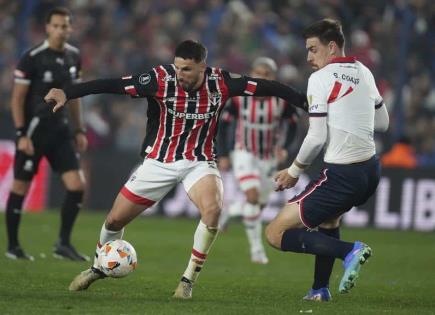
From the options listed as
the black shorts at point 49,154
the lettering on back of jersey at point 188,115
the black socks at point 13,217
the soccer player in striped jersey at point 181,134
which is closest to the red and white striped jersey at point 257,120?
the black shorts at point 49,154

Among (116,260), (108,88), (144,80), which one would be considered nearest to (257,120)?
(144,80)

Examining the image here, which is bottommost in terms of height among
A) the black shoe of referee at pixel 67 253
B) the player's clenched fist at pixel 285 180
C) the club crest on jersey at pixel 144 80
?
the black shoe of referee at pixel 67 253

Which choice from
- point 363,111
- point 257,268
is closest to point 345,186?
point 363,111

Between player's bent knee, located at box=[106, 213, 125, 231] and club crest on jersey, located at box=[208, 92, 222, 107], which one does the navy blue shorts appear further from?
player's bent knee, located at box=[106, 213, 125, 231]

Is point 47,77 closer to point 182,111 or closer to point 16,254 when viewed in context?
point 16,254

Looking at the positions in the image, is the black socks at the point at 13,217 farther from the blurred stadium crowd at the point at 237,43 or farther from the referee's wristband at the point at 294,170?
the blurred stadium crowd at the point at 237,43

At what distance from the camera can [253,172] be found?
1336 cm

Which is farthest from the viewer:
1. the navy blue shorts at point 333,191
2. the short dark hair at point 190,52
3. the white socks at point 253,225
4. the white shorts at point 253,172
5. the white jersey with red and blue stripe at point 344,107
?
the white shorts at point 253,172

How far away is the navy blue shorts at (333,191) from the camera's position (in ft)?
25.7

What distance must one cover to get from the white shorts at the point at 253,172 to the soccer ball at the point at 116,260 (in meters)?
5.01

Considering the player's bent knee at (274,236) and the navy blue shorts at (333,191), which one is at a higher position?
the navy blue shorts at (333,191)

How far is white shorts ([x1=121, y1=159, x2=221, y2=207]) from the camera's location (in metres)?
8.47

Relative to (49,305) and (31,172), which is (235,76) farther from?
(31,172)

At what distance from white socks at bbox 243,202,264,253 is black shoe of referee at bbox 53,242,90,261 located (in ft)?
7.15
